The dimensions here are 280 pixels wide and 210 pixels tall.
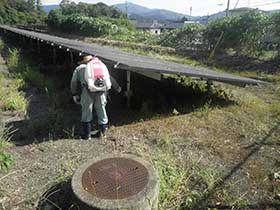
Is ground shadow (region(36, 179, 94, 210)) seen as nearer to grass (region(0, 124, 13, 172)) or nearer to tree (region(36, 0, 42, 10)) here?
grass (region(0, 124, 13, 172))

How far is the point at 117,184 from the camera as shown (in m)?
3.02

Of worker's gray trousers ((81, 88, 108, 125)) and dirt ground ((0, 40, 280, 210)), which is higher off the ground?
worker's gray trousers ((81, 88, 108, 125))

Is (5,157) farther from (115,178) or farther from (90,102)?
(115,178)

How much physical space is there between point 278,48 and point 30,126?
Answer: 1291 cm

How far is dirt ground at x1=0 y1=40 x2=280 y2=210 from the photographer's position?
325cm

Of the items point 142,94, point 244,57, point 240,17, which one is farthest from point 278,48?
point 142,94

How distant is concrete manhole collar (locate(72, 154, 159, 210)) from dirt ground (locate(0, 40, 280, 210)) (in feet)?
0.71

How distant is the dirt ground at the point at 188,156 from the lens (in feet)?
10.7

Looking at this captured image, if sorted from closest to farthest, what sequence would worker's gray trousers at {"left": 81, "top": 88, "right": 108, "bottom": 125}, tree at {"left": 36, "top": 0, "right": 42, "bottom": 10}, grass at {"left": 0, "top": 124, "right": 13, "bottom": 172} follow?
1. grass at {"left": 0, "top": 124, "right": 13, "bottom": 172}
2. worker's gray trousers at {"left": 81, "top": 88, "right": 108, "bottom": 125}
3. tree at {"left": 36, "top": 0, "right": 42, "bottom": 10}

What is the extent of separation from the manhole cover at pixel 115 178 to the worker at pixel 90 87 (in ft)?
4.43

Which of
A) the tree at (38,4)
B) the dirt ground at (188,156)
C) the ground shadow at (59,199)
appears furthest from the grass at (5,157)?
the tree at (38,4)

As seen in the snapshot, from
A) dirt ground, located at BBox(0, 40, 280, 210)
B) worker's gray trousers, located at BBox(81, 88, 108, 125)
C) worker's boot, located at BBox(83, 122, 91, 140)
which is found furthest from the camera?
worker's boot, located at BBox(83, 122, 91, 140)

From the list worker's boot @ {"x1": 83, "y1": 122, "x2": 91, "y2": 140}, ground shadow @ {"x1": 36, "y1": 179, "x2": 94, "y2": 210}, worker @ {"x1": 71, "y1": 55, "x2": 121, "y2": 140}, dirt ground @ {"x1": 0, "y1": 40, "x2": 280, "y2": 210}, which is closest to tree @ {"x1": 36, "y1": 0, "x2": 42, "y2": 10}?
worker @ {"x1": 71, "y1": 55, "x2": 121, "y2": 140}

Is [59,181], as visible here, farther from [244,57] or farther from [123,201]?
[244,57]
